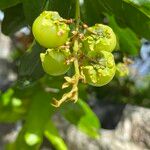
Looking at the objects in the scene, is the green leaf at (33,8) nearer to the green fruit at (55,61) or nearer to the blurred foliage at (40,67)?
the blurred foliage at (40,67)

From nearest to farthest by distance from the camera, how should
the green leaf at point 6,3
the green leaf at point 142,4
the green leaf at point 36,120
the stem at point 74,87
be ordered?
1. the stem at point 74,87
2. the green leaf at point 142,4
3. the green leaf at point 6,3
4. the green leaf at point 36,120

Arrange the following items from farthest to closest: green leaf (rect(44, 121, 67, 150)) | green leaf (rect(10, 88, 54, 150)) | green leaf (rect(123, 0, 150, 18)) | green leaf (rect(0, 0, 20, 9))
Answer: green leaf (rect(44, 121, 67, 150)), green leaf (rect(10, 88, 54, 150)), green leaf (rect(0, 0, 20, 9)), green leaf (rect(123, 0, 150, 18))

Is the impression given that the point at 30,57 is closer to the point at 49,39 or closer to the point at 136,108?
the point at 49,39

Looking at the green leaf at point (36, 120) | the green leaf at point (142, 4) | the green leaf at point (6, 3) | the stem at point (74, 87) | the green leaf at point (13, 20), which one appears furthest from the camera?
the green leaf at point (36, 120)

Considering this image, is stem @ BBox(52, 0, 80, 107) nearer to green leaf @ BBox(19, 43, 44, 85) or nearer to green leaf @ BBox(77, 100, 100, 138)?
green leaf @ BBox(19, 43, 44, 85)

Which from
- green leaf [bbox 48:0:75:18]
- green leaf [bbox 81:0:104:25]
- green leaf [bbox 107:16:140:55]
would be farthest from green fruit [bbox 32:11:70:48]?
green leaf [bbox 107:16:140:55]

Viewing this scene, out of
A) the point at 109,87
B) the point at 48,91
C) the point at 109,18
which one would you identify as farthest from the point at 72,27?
the point at 109,87

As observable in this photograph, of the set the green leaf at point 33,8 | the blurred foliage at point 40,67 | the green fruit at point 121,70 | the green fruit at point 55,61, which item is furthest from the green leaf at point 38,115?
the green fruit at point 55,61
